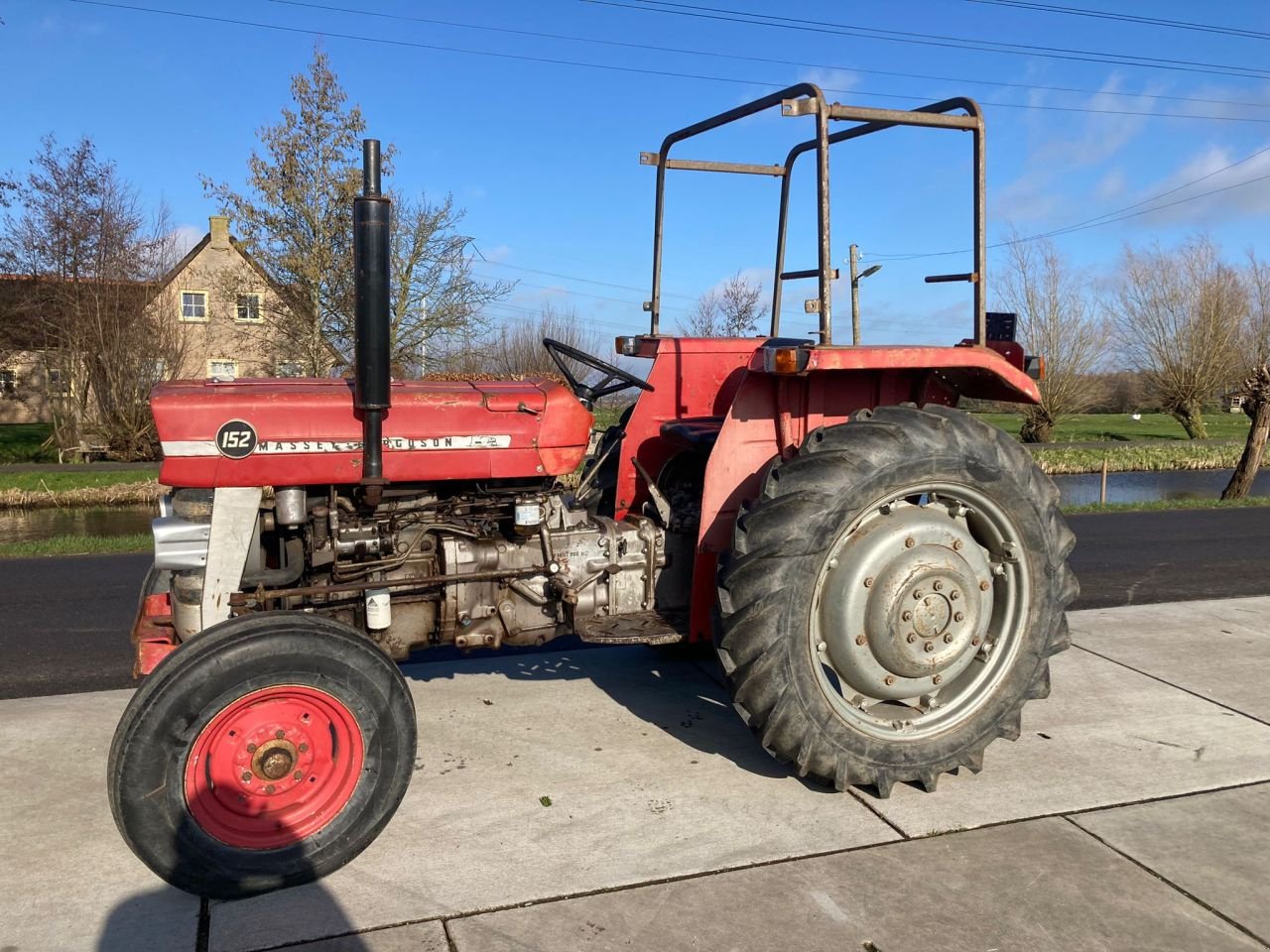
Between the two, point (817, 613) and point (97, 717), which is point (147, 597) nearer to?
point (97, 717)

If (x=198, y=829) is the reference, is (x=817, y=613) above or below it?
above

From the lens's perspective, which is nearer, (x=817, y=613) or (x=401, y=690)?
(x=401, y=690)

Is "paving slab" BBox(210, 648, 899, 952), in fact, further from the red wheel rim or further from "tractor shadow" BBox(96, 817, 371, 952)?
the red wheel rim

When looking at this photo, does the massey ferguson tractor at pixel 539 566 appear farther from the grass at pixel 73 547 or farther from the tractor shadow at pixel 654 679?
the grass at pixel 73 547

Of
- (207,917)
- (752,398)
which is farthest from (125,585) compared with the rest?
(752,398)

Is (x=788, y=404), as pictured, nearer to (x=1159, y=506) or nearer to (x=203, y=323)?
(x=1159, y=506)

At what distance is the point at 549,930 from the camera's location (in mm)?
2564

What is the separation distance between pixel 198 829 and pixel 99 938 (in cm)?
33

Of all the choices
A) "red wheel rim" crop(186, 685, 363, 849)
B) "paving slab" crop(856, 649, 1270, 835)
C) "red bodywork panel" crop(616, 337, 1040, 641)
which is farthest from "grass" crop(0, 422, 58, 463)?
"paving slab" crop(856, 649, 1270, 835)

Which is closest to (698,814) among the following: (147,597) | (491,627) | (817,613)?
(817,613)

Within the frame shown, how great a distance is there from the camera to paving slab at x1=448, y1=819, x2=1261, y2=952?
8.29 feet

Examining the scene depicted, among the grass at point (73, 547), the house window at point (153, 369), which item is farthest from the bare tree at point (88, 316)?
the grass at point (73, 547)

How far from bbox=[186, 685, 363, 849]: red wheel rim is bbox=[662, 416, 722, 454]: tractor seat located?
1685 mm

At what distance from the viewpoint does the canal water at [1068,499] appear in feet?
42.8
